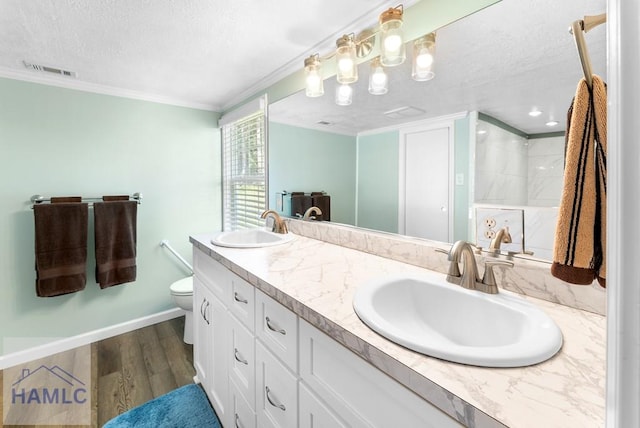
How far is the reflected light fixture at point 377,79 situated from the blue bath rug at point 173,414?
75.0 inches

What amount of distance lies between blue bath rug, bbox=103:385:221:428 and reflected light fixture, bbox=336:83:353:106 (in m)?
1.86

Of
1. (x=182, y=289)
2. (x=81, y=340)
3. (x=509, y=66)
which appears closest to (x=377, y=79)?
(x=509, y=66)

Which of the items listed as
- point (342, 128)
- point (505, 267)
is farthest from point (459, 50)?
point (505, 267)

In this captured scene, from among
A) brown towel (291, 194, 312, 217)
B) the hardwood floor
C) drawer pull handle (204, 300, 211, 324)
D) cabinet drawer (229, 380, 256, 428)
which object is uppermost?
brown towel (291, 194, 312, 217)

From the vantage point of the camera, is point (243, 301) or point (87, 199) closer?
point (243, 301)

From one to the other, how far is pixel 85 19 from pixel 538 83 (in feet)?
6.44

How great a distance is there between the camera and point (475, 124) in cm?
103

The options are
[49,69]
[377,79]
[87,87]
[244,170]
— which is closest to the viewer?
Result: [377,79]

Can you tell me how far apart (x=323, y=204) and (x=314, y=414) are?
1.16m

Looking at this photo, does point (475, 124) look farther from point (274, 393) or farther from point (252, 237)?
point (252, 237)

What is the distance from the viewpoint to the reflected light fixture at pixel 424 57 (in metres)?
1.14

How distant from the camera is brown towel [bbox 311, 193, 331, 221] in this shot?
1.71m

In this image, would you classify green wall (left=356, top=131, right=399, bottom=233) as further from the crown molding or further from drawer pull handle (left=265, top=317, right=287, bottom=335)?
the crown molding

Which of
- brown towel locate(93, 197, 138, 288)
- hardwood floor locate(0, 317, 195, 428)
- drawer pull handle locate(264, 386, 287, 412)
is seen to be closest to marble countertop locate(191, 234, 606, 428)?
drawer pull handle locate(264, 386, 287, 412)
